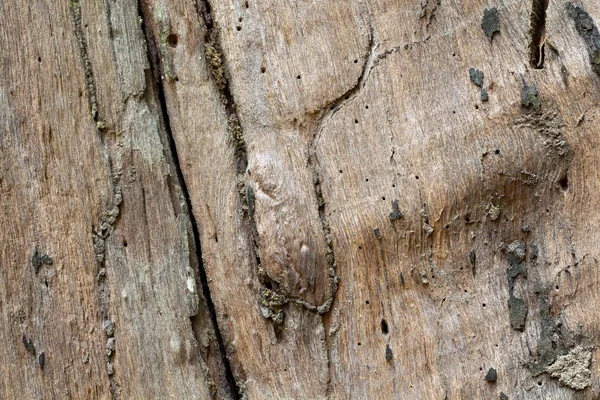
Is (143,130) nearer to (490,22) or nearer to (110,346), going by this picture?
(110,346)

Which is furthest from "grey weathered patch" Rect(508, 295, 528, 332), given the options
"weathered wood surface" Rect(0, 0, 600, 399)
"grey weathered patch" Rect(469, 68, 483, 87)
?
"grey weathered patch" Rect(469, 68, 483, 87)

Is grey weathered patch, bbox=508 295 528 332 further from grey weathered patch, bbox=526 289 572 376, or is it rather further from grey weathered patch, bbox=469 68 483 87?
grey weathered patch, bbox=469 68 483 87

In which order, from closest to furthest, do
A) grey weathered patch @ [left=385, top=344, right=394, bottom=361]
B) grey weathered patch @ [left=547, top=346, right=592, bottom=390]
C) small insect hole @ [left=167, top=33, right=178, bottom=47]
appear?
grey weathered patch @ [left=547, top=346, right=592, bottom=390] → grey weathered patch @ [left=385, top=344, right=394, bottom=361] → small insect hole @ [left=167, top=33, right=178, bottom=47]

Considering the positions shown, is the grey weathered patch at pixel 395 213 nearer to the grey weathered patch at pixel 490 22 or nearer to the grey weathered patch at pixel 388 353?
the grey weathered patch at pixel 388 353

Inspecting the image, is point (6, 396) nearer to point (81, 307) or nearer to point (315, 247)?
point (81, 307)

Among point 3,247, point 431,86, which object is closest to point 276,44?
point 431,86

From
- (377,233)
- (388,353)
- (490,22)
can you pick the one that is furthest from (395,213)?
(490,22)

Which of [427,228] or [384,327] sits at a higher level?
[427,228]
